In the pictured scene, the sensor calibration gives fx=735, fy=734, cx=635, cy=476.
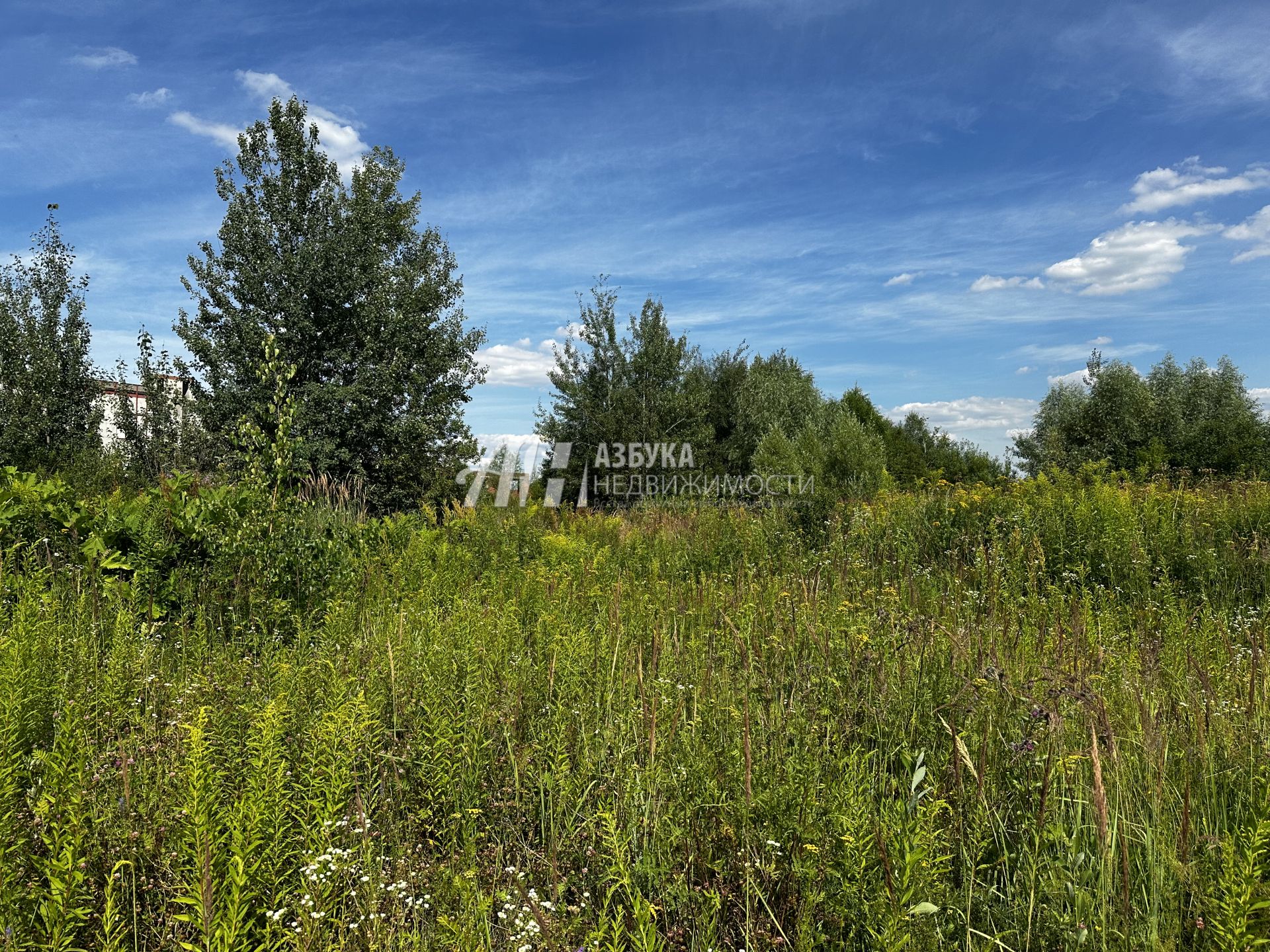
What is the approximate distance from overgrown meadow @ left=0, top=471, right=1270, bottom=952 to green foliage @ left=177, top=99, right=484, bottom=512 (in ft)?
41.6

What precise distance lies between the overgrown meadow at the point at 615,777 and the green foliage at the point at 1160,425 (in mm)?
17746

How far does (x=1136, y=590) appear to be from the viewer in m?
6.19

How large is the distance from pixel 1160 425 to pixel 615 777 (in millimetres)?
40503

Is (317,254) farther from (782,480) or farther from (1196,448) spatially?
(1196,448)

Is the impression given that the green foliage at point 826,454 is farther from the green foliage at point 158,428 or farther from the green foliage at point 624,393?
the green foliage at point 158,428

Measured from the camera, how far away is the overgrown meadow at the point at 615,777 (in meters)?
1.70

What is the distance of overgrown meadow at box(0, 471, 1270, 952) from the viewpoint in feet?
5.58

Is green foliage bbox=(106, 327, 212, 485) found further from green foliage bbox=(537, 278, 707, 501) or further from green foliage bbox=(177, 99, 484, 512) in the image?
green foliage bbox=(537, 278, 707, 501)

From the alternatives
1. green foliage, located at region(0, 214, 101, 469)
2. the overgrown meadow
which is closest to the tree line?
green foliage, located at region(0, 214, 101, 469)

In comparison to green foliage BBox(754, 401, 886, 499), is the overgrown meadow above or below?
below

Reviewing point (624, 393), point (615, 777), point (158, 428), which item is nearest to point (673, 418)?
point (624, 393)

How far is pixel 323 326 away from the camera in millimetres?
17250

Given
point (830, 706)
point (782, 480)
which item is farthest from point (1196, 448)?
point (830, 706)

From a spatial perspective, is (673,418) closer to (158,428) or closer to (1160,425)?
(158,428)
